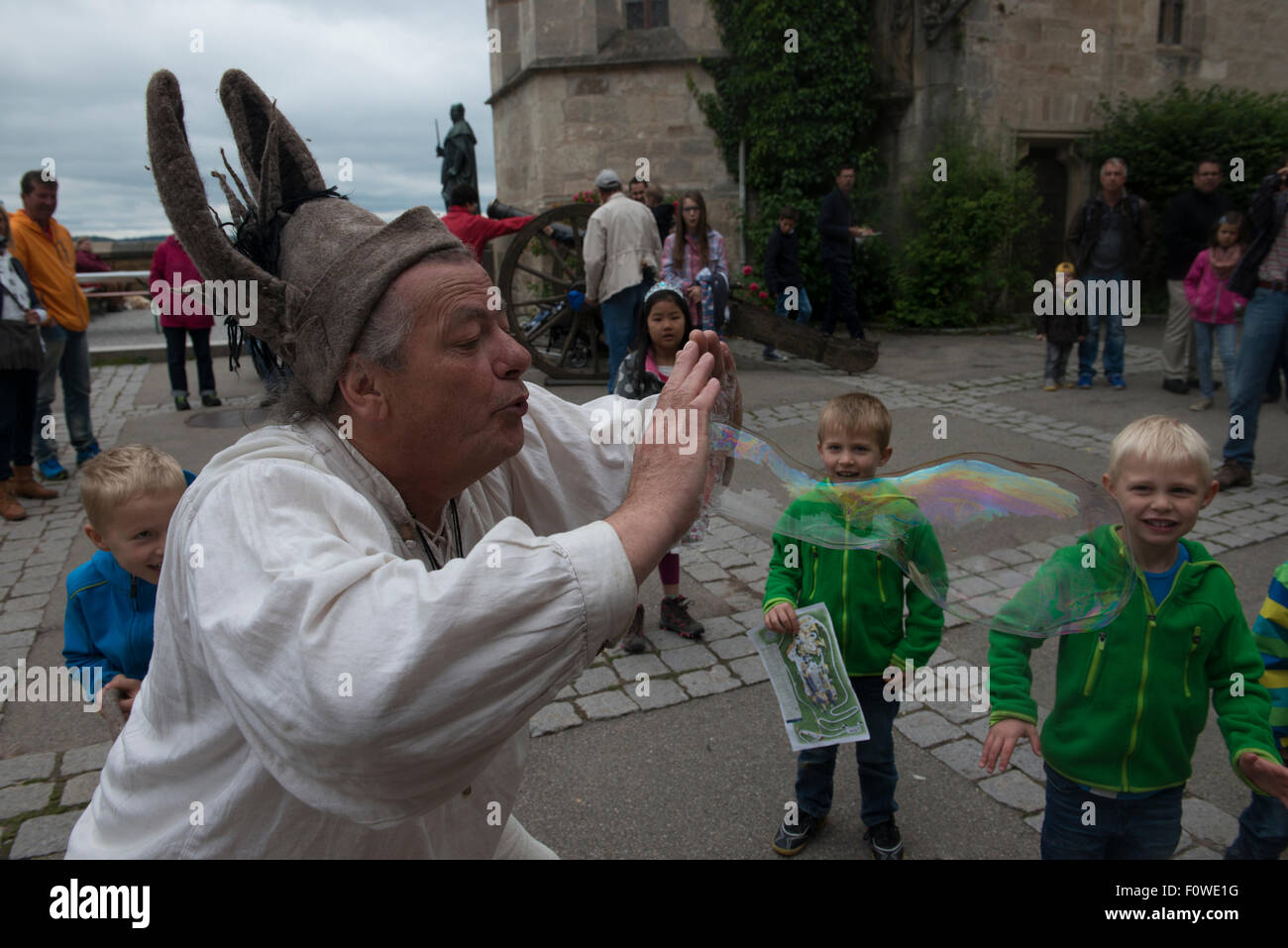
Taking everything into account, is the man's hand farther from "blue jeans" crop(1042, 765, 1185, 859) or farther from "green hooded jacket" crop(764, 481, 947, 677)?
"blue jeans" crop(1042, 765, 1185, 859)

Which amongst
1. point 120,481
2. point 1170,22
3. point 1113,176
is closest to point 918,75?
point 1170,22

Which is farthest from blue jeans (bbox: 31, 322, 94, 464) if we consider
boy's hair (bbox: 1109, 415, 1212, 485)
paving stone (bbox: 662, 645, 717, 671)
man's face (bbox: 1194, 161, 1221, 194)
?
man's face (bbox: 1194, 161, 1221, 194)

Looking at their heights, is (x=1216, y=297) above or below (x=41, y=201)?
below

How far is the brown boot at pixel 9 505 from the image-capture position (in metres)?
6.14

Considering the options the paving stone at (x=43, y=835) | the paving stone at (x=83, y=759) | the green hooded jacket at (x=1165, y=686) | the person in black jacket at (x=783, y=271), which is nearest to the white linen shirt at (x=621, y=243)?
→ the person in black jacket at (x=783, y=271)

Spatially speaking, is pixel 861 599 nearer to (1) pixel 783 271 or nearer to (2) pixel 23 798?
(2) pixel 23 798

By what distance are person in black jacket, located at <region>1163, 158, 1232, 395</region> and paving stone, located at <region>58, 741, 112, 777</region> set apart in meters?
9.01

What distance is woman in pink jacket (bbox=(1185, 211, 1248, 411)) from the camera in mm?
7332

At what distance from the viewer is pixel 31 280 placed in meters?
6.68

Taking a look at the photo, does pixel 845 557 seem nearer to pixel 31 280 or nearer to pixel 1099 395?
pixel 31 280

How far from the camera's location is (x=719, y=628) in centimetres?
440

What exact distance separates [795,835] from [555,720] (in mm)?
1128

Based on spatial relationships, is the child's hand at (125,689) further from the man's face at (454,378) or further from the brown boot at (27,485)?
the brown boot at (27,485)
